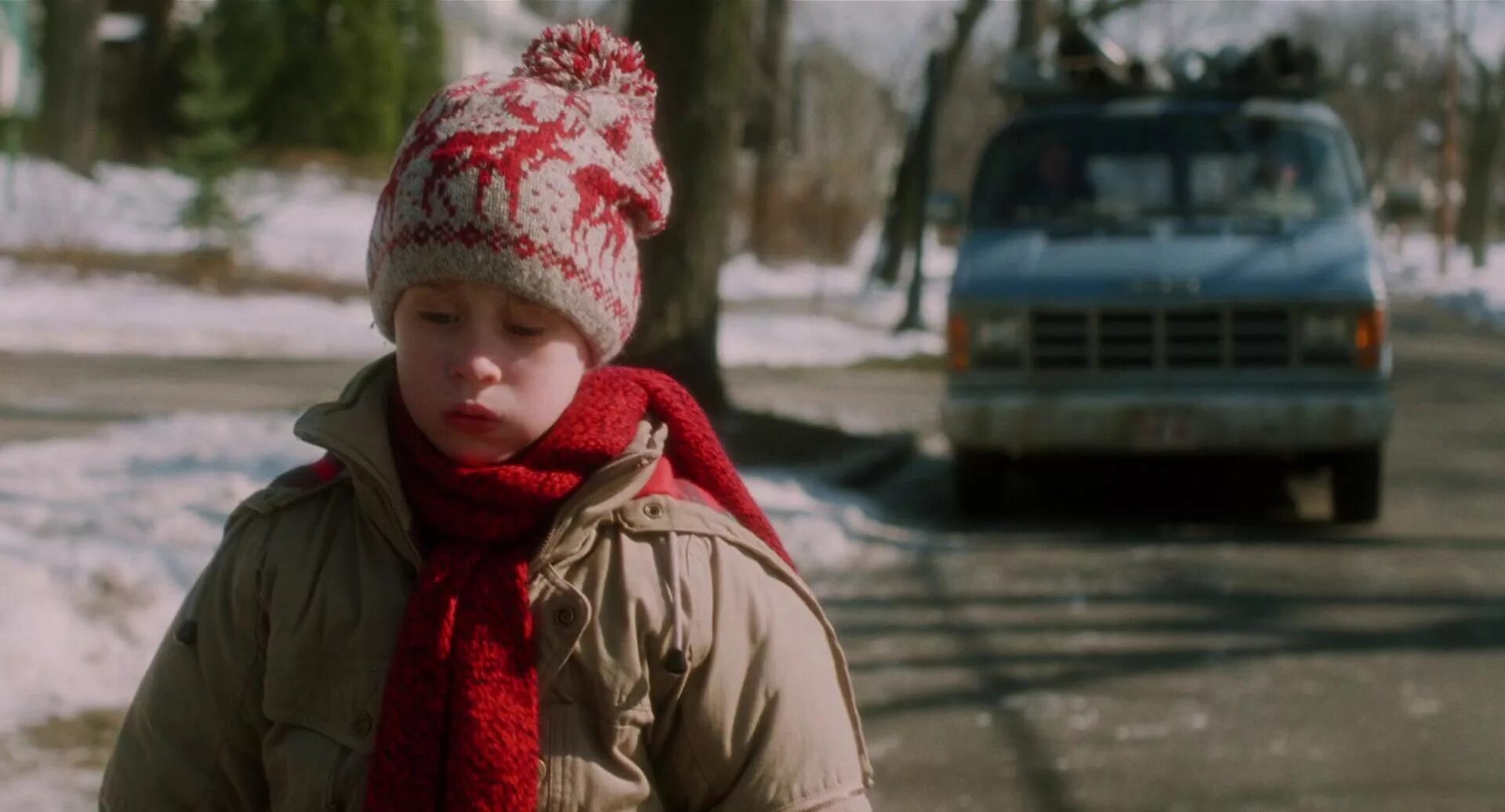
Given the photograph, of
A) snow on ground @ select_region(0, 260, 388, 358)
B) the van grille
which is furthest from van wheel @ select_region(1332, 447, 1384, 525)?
snow on ground @ select_region(0, 260, 388, 358)

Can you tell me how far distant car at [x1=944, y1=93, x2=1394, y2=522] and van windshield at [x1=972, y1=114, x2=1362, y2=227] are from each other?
Answer: 17mm

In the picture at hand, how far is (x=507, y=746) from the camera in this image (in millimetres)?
2084

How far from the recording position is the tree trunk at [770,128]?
33.2 m

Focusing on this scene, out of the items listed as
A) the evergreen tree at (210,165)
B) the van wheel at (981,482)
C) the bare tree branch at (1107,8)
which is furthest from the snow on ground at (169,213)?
the van wheel at (981,482)

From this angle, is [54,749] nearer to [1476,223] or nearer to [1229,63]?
[1229,63]

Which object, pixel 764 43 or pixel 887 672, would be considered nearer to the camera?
pixel 887 672

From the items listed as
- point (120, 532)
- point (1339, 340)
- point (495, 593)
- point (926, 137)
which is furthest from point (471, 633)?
point (926, 137)

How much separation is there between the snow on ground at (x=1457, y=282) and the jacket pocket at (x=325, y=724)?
24.3 metres

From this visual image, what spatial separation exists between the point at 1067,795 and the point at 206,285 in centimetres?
1755

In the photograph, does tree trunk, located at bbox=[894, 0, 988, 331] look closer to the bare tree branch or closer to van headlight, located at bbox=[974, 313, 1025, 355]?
the bare tree branch

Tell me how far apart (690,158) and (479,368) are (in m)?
8.60

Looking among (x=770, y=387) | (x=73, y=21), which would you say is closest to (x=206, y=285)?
(x=770, y=387)

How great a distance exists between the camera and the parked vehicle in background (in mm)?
8953

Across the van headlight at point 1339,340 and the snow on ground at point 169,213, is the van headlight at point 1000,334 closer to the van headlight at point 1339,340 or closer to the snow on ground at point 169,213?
the van headlight at point 1339,340
